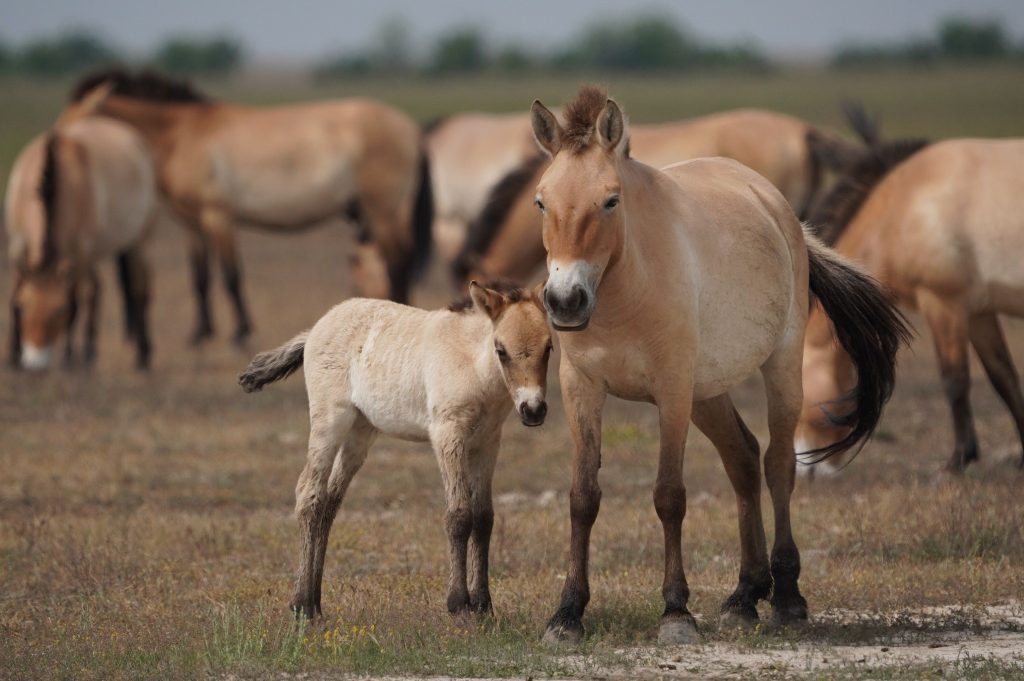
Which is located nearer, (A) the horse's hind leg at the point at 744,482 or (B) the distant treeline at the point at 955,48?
(A) the horse's hind leg at the point at 744,482

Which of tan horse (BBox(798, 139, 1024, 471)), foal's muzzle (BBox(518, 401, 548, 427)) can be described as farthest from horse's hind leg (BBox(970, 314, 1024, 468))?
foal's muzzle (BBox(518, 401, 548, 427))

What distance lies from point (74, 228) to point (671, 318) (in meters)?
10.1

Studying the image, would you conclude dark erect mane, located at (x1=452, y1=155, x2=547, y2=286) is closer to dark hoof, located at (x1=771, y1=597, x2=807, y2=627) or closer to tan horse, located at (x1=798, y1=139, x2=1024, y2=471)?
tan horse, located at (x1=798, y1=139, x2=1024, y2=471)

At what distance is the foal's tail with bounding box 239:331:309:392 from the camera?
24.0 feet

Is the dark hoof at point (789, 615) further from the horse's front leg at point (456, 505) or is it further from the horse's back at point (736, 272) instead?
the horse's front leg at point (456, 505)

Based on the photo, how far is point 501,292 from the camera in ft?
21.8

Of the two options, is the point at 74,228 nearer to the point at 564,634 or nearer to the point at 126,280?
the point at 126,280

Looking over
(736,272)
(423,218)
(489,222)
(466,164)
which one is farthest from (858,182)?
(466,164)

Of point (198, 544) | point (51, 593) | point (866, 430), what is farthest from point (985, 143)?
point (51, 593)

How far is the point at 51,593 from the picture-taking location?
7.59m

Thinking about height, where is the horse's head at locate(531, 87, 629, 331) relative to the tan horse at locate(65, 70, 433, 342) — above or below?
above

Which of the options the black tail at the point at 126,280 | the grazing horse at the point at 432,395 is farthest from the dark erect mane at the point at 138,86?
the grazing horse at the point at 432,395

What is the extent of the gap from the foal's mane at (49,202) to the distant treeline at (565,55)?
10596cm

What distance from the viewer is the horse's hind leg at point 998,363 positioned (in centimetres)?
1062
